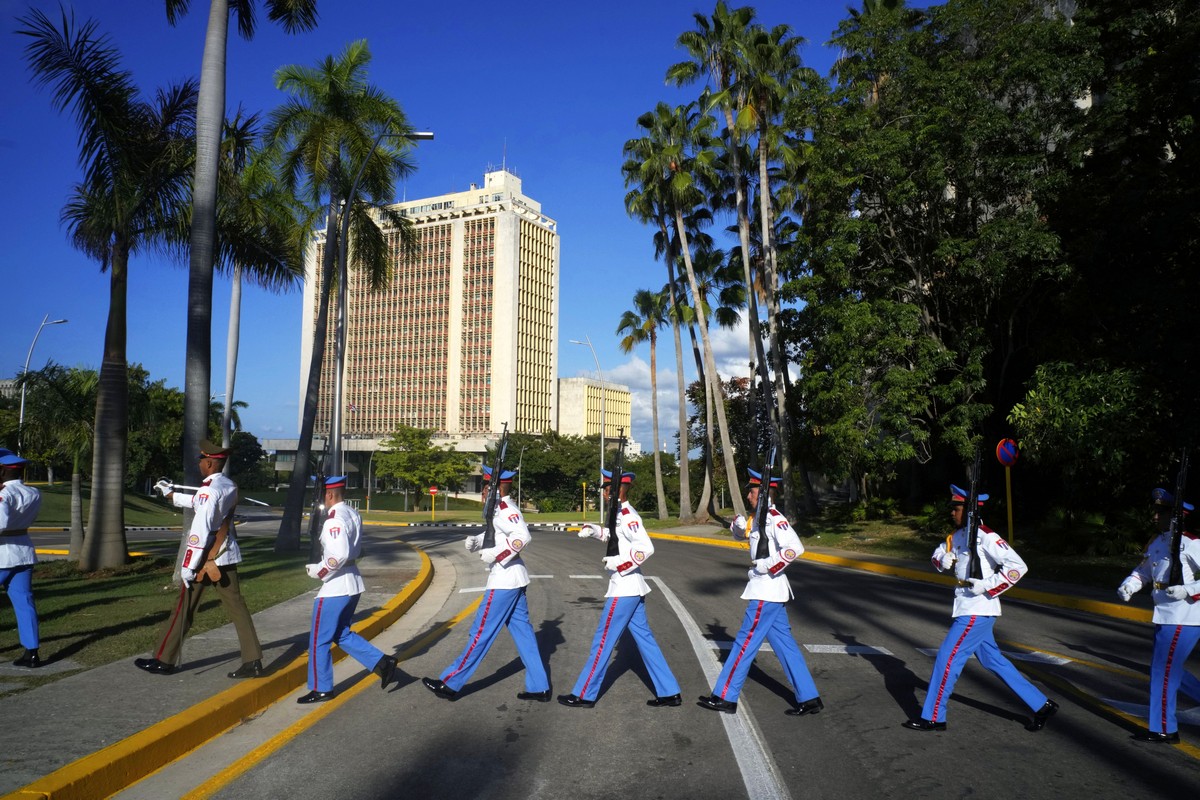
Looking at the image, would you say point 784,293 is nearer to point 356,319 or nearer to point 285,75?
point 285,75

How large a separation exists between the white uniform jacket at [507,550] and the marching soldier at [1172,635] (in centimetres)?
441

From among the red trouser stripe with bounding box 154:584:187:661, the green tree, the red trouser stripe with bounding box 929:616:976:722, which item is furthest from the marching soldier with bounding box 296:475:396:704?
the green tree

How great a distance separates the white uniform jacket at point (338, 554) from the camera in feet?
20.7

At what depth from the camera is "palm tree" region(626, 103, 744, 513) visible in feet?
109

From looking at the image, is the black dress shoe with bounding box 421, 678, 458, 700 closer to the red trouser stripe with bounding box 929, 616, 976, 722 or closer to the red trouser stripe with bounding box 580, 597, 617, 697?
the red trouser stripe with bounding box 580, 597, 617, 697

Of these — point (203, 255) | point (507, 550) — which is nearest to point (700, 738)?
point (507, 550)

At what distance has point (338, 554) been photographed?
6320mm

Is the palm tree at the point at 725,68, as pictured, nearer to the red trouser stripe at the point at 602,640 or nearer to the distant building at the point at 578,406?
the red trouser stripe at the point at 602,640

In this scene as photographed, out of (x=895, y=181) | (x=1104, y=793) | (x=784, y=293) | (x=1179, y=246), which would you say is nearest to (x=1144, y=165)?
(x=1179, y=246)

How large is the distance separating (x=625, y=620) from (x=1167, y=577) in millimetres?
3975

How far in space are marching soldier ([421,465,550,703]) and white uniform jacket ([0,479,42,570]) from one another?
3.86 meters

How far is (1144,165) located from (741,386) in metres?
31.8

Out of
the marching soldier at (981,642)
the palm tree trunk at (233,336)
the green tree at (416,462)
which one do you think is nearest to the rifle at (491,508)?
the marching soldier at (981,642)

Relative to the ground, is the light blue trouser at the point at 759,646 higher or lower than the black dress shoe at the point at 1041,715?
higher
